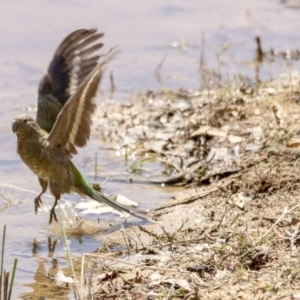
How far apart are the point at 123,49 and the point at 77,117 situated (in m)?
5.11

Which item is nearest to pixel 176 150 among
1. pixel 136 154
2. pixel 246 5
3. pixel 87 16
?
pixel 136 154

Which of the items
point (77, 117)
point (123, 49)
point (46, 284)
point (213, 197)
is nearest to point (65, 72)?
point (77, 117)

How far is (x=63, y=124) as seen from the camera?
270 inches

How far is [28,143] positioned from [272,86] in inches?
131

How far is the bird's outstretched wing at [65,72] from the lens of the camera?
7762 mm

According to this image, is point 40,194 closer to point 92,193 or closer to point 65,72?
point 92,193

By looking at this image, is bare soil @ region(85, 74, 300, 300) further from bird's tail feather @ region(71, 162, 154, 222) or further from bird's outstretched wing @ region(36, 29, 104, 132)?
bird's outstretched wing @ region(36, 29, 104, 132)

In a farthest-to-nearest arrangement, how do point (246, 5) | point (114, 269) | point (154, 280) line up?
1. point (246, 5)
2. point (114, 269)
3. point (154, 280)

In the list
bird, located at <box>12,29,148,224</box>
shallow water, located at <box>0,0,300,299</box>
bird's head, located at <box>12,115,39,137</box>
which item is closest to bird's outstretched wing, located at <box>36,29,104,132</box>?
bird, located at <box>12,29,148,224</box>

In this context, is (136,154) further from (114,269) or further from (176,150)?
(114,269)

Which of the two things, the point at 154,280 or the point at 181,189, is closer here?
the point at 154,280

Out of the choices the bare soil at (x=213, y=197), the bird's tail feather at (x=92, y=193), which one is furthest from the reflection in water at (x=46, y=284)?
→ the bird's tail feather at (x=92, y=193)

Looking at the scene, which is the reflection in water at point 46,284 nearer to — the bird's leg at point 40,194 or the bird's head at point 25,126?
the bird's leg at point 40,194

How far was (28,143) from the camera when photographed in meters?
7.33
